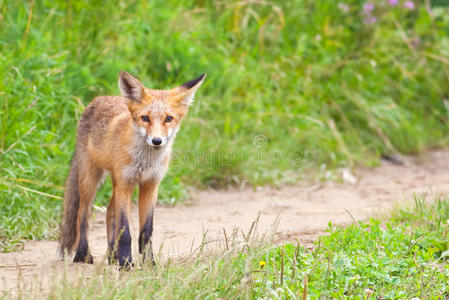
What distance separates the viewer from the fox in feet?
14.0

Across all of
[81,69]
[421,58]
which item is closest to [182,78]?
[81,69]

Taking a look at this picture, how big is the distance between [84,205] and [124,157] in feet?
2.17

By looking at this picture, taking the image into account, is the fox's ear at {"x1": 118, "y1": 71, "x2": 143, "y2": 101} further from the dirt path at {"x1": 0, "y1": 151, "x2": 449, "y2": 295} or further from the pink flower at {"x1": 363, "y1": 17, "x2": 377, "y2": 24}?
the pink flower at {"x1": 363, "y1": 17, "x2": 377, "y2": 24}

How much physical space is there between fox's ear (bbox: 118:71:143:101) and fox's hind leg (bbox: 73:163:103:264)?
2.66 feet

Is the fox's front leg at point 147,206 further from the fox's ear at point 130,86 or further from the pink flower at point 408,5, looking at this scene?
the pink flower at point 408,5

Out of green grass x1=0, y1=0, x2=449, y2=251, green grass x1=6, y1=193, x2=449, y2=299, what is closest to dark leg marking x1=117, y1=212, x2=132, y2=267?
green grass x1=6, y1=193, x2=449, y2=299

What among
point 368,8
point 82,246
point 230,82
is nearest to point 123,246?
point 82,246

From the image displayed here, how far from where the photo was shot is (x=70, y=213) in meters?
4.89

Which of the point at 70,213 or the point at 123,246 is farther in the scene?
the point at 70,213

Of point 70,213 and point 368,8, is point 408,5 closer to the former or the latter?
point 368,8

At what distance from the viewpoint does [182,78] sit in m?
7.82

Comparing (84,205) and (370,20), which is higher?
(370,20)

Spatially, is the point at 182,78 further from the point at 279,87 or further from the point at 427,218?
the point at 427,218

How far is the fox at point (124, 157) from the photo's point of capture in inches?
168
